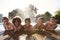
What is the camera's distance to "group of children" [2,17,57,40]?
1.16 metres

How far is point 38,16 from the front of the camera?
1.17m

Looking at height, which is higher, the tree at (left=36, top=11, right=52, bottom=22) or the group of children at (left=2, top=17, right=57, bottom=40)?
the tree at (left=36, top=11, right=52, bottom=22)

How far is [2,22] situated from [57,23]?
582 mm

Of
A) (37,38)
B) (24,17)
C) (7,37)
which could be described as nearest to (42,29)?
(37,38)

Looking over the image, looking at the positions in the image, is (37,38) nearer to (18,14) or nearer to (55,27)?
(55,27)

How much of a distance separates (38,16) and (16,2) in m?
0.28

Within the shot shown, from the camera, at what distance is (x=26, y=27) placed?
117 cm

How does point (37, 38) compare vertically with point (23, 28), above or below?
below

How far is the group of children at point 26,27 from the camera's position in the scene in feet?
3.81

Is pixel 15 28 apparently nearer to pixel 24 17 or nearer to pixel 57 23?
pixel 24 17

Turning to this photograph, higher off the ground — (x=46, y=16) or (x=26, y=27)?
(x=46, y=16)

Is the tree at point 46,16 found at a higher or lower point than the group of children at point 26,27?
higher

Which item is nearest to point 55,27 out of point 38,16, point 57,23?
point 57,23

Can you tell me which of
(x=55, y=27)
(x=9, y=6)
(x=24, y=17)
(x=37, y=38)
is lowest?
(x=37, y=38)
